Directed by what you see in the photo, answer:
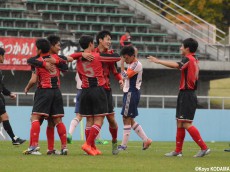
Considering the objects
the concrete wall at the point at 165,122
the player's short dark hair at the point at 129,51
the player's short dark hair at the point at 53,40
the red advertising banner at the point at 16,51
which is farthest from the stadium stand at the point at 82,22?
the player's short dark hair at the point at 53,40

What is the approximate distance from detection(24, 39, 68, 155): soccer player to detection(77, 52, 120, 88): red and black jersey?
0.33 meters

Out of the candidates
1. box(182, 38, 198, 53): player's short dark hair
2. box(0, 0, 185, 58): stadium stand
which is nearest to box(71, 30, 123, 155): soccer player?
box(182, 38, 198, 53): player's short dark hair

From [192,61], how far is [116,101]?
1174cm

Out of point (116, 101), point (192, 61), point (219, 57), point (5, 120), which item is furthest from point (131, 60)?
point (219, 57)

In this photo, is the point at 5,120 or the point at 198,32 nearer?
the point at 5,120

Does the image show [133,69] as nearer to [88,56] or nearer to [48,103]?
[88,56]

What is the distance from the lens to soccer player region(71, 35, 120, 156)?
14.8m

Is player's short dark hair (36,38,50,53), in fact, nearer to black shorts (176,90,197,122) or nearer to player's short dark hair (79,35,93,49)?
player's short dark hair (79,35,93,49)

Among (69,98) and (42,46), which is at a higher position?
(42,46)

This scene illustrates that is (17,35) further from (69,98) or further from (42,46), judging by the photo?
(42,46)

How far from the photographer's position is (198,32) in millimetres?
35562

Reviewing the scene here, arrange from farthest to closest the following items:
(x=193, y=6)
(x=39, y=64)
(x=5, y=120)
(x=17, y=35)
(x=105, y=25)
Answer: (x=193, y=6), (x=105, y=25), (x=17, y=35), (x=5, y=120), (x=39, y=64)

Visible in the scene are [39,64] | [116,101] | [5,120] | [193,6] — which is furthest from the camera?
[193,6]

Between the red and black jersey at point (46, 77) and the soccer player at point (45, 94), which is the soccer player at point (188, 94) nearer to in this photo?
the soccer player at point (45, 94)
